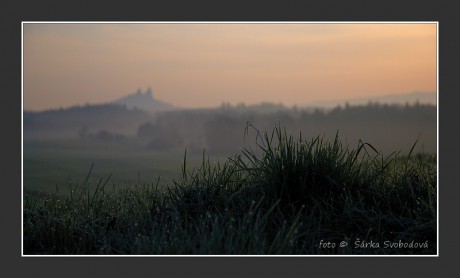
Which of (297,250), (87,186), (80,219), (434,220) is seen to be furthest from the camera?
(87,186)

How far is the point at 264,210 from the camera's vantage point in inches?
202

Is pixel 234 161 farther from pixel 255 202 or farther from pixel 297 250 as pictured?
pixel 297 250

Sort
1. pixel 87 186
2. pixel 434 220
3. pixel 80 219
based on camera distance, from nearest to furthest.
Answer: pixel 434 220 → pixel 80 219 → pixel 87 186

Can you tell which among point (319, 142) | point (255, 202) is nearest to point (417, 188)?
point (319, 142)

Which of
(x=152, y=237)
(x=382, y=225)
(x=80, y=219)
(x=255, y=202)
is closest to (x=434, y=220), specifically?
(x=382, y=225)

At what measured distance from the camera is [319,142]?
17.8 feet

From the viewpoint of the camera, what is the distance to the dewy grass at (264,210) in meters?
4.77

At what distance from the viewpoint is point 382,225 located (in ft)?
16.6

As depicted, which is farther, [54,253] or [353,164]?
[353,164]

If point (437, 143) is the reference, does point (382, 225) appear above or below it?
below

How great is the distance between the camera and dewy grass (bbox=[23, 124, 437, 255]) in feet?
15.7
